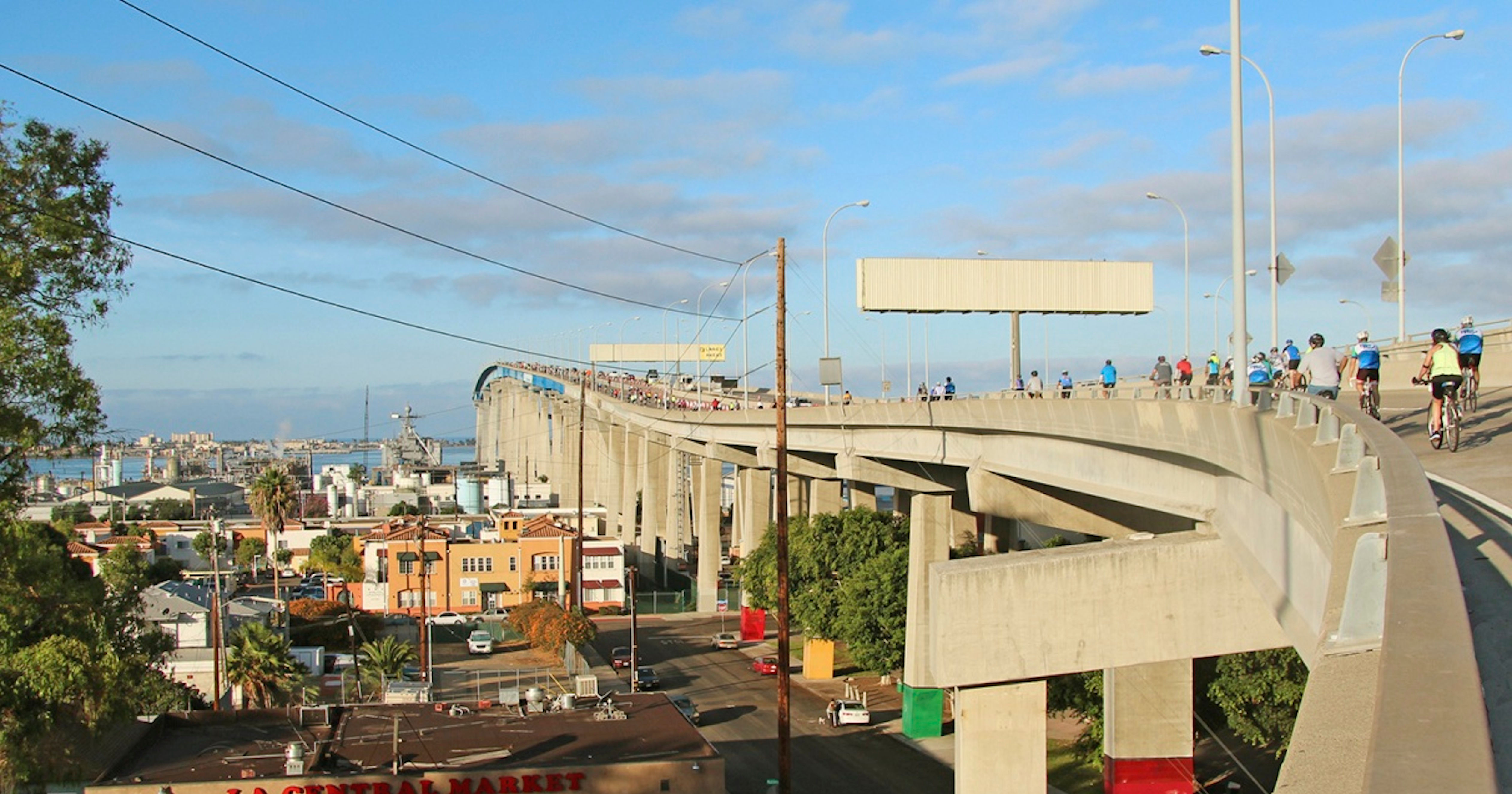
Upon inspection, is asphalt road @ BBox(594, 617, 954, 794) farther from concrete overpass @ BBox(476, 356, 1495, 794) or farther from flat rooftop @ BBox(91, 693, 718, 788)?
flat rooftop @ BBox(91, 693, 718, 788)

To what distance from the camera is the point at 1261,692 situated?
35281 mm

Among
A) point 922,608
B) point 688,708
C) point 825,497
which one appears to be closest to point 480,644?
point 825,497

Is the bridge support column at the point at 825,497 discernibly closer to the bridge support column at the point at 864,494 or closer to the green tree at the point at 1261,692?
the bridge support column at the point at 864,494

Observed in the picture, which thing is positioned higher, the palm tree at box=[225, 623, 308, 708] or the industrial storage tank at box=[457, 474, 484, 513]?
the palm tree at box=[225, 623, 308, 708]

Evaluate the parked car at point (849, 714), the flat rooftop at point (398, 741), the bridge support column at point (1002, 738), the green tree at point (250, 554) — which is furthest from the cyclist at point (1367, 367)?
the green tree at point (250, 554)

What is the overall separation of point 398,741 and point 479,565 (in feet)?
190

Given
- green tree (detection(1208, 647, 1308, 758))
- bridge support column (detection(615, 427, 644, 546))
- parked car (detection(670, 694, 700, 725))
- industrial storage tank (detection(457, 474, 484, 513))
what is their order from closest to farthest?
green tree (detection(1208, 647, 1308, 758)) → parked car (detection(670, 694, 700, 725)) → bridge support column (detection(615, 427, 644, 546)) → industrial storage tank (detection(457, 474, 484, 513))

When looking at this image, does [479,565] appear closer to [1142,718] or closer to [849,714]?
[849,714]

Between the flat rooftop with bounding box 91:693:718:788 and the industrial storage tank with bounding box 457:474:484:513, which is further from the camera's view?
the industrial storage tank with bounding box 457:474:484:513

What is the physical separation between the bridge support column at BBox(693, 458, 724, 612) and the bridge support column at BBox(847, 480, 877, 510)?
1177 centimetres

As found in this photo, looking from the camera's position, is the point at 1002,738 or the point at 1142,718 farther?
the point at 1142,718

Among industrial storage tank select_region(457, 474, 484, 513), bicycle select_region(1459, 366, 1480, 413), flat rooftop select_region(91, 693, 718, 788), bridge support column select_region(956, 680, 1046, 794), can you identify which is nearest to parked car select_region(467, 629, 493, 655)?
flat rooftop select_region(91, 693, 718, 788)

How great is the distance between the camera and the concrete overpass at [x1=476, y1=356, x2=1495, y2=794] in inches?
184

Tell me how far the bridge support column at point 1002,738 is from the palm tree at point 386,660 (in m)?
27.6
